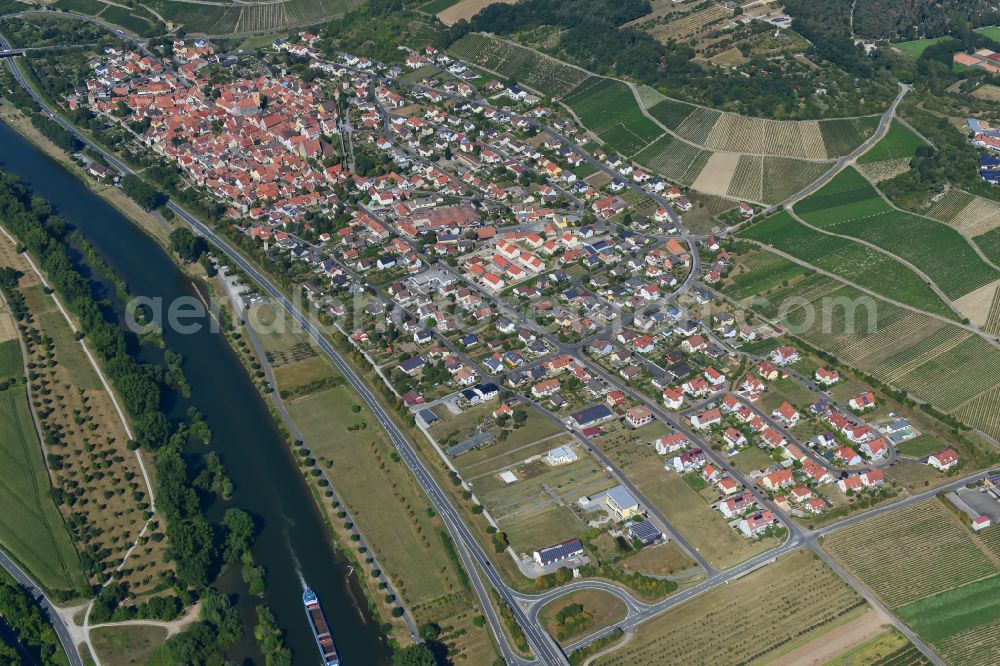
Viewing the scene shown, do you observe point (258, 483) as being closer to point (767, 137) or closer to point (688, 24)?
point (767, 137)

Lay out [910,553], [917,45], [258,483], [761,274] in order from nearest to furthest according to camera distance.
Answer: [910,553], [258,483], [761,274], [917,45]

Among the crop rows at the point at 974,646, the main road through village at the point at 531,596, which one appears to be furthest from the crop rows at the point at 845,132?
the crop rows at the point at 974,646

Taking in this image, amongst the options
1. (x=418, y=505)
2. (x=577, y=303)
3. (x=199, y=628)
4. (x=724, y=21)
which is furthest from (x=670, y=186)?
(x=199, y=628)

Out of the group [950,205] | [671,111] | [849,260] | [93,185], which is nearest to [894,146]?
[950,205]

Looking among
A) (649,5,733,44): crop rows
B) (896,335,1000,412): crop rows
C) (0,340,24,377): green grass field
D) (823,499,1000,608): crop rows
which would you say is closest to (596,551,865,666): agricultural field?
(823,499,1000,608): crop rows

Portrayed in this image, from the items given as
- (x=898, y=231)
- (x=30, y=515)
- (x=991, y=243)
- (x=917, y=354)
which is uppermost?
(x=991, y=243)

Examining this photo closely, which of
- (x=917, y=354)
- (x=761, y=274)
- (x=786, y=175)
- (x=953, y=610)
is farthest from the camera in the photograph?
(x=786, y=175)

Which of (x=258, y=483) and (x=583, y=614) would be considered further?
(x=258, y=483)

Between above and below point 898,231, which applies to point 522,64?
above
